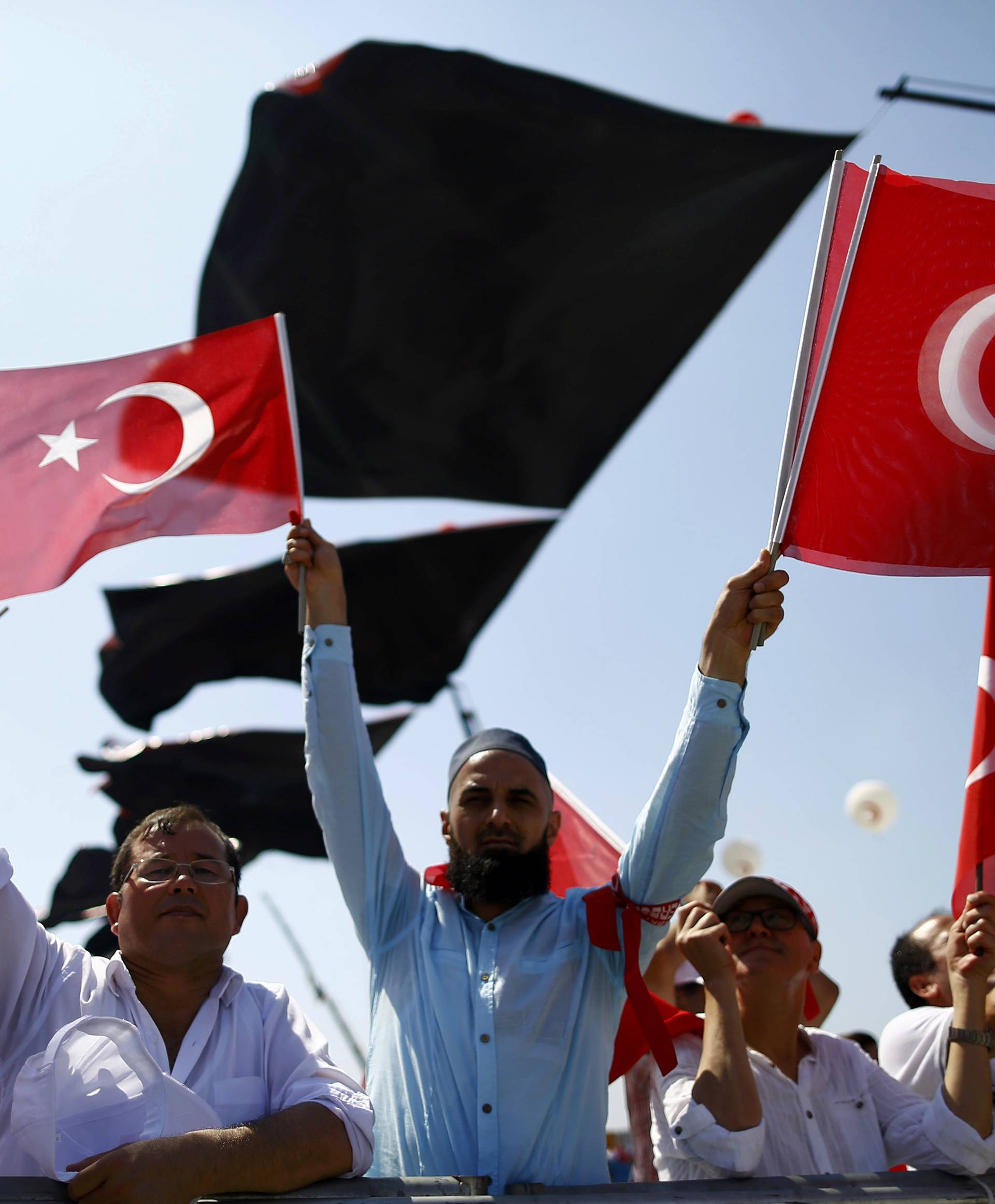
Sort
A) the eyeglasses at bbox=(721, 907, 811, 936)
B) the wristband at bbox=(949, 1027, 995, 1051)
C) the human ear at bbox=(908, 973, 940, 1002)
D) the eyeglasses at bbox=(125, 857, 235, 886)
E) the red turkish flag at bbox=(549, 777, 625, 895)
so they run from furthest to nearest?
the red turkish flag at bbox=(549, 777, 625, 895), the human ear at bbox=(908, 973, 940, 1002), the eyeglasses at bbox=(721, 907, 811, 936), the wristband at bbox=(949, 1027, 995, 1051), the eyeglasses at bbox=(125, 857, 235, 886)

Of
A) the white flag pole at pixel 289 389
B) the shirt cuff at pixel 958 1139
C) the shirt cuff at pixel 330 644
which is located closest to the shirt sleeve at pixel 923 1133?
the shirt cuff at pixel 958 1139

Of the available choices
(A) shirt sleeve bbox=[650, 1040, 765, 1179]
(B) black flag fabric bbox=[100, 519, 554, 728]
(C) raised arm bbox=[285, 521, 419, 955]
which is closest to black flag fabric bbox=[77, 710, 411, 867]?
(B) black flag fabric bbox=[100, 519, 554, 728]

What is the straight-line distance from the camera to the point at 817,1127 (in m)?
3.38

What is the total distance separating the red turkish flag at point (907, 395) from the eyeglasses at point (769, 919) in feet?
3.50

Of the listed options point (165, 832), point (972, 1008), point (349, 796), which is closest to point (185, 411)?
point (349, 796)

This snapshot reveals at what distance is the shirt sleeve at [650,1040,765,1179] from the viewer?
2953mm

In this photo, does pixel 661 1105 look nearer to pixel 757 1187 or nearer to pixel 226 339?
pixel 757 1187

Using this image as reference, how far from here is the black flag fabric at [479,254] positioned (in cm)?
697

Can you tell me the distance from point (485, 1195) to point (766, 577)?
1.74m

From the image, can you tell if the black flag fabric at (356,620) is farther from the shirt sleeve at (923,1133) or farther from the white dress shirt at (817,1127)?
the shirt sleeve at (923,1133)

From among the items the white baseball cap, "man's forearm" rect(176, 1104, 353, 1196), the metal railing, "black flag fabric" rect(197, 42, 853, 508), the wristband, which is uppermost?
"black flag fabric" rect(197, 42, 853, 508)

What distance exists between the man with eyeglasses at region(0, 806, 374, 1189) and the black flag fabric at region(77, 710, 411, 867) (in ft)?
20.6

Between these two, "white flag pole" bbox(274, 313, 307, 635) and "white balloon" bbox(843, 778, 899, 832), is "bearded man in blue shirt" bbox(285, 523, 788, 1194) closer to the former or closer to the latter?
"white flag pole" bbox(274, 313, 307, 635)

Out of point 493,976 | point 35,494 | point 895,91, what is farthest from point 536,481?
point 493,976
